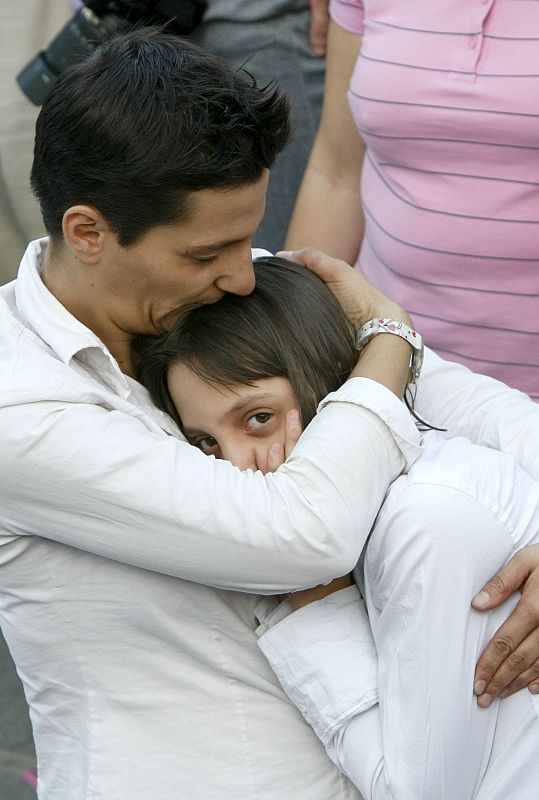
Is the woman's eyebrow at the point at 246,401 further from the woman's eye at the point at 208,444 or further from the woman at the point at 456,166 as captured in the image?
the woman at the point at 456,166

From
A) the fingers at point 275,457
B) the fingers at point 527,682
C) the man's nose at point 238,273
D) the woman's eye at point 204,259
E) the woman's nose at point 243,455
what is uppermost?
the woman's eye at point 204,259

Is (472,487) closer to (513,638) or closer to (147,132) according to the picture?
(513,638)

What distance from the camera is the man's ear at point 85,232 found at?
1850 mm

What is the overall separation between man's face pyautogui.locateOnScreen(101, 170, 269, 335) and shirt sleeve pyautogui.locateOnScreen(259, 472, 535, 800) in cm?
49

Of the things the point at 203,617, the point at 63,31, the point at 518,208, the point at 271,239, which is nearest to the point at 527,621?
the point at 203,617

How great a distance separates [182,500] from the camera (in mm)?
1688

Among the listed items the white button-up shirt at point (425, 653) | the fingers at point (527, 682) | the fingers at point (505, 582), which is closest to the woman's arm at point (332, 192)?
the white button-up shirt at point (425, 653)

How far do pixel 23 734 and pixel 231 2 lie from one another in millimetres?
2075

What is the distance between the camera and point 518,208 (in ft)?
7.62

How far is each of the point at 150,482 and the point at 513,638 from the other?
59 cm

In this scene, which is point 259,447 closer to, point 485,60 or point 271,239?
point 485,60

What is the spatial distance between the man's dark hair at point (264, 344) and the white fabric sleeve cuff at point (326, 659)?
1.09ft

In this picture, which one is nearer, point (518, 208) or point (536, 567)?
point (536, 567)

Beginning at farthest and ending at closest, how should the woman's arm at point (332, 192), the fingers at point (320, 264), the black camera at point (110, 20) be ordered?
the black camera at point (110, 20), the woman's arm at point (332, 192), the fingers at point (320, 264)
